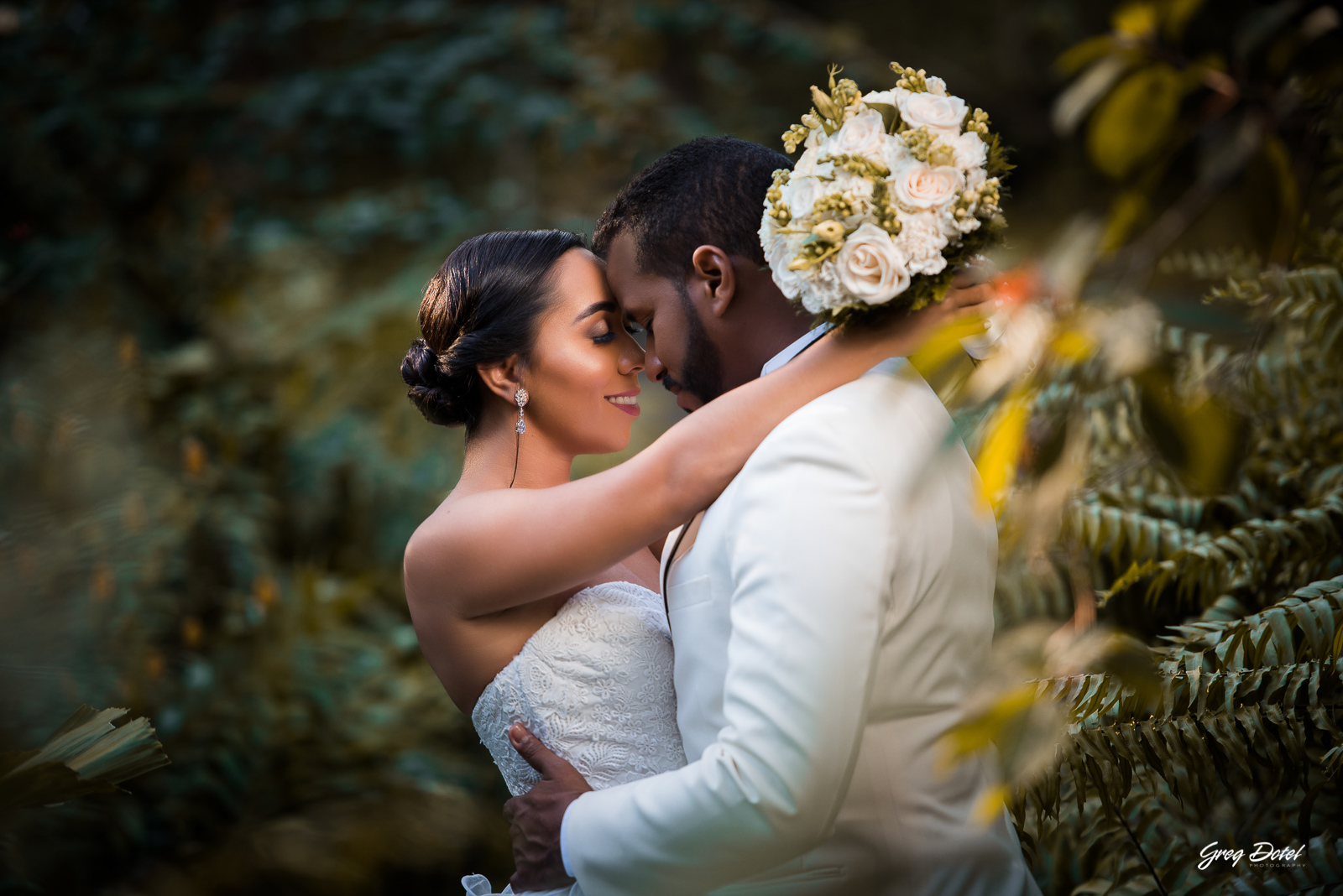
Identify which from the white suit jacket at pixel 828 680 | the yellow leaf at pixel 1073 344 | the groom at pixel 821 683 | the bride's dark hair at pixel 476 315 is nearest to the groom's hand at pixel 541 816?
the groom at pixel 821 683

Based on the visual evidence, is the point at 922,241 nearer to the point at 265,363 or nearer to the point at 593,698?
the point at 593,698

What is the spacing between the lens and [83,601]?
463 centimetres

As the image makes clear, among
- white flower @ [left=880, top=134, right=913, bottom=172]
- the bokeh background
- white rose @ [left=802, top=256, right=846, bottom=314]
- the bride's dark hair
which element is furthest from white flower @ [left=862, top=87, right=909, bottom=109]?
the bokeh background

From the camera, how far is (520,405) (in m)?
2.72

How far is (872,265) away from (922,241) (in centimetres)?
9

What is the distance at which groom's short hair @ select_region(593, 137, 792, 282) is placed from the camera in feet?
7.62

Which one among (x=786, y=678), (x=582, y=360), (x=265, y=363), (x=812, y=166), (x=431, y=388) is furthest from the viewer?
(x=265, y=363)

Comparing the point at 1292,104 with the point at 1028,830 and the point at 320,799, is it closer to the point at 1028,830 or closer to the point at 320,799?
the point at 1028,830

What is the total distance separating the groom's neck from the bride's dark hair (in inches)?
23.4

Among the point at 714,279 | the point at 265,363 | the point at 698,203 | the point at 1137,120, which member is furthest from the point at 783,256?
the point at 265,363

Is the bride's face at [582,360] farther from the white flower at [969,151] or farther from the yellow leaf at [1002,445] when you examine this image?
the yellow leaf at [1002,445]

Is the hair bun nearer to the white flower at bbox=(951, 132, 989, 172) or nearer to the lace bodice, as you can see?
the lace bodice

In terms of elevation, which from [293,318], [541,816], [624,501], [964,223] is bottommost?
[541,816]

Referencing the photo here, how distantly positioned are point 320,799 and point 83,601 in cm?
146
